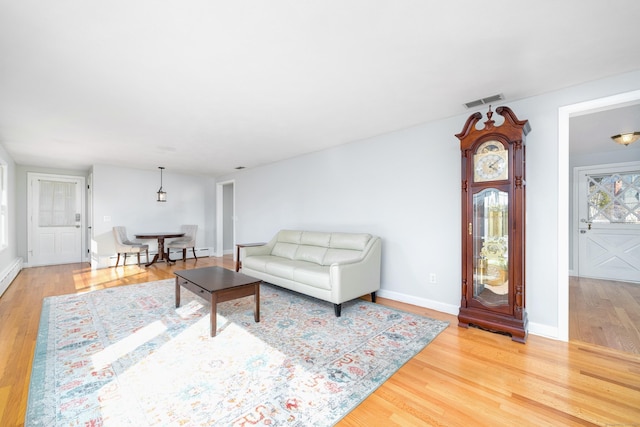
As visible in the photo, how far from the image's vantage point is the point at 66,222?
666 centimetres

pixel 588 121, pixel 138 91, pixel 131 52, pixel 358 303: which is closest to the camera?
pixel 131 52

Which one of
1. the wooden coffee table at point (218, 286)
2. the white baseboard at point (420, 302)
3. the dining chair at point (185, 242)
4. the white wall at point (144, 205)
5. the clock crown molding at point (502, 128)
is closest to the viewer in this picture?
the clock crown molding at point (502, 128)

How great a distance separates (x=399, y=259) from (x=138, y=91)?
346 cm

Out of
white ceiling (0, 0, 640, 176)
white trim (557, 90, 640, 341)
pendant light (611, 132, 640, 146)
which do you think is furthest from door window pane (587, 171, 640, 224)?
white ceiling (0, 0, 640, 176)

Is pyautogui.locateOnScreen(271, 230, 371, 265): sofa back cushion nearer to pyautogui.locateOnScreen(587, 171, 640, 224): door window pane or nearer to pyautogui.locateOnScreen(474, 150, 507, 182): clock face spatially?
pyautogui.locateOnScreen(474, 150, 507, 182): clock face

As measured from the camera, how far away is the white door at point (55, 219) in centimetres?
624

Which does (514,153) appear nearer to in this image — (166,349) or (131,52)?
(131,52)

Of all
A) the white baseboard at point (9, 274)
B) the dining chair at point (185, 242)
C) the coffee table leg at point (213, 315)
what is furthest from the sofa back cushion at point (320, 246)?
the white baseboard at point (9, 274)

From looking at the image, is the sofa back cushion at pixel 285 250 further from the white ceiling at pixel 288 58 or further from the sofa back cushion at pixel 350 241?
the white ceiling at pixel 288 58

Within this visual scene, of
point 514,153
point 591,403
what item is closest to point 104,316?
point 591,403

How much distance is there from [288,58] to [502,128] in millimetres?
2070

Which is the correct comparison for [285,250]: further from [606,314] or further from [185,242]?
[606,314]

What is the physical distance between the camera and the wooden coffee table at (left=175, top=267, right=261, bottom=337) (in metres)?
2.69

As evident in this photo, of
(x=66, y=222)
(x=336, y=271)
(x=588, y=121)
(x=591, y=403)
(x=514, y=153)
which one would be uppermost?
(x=588, y=121)
